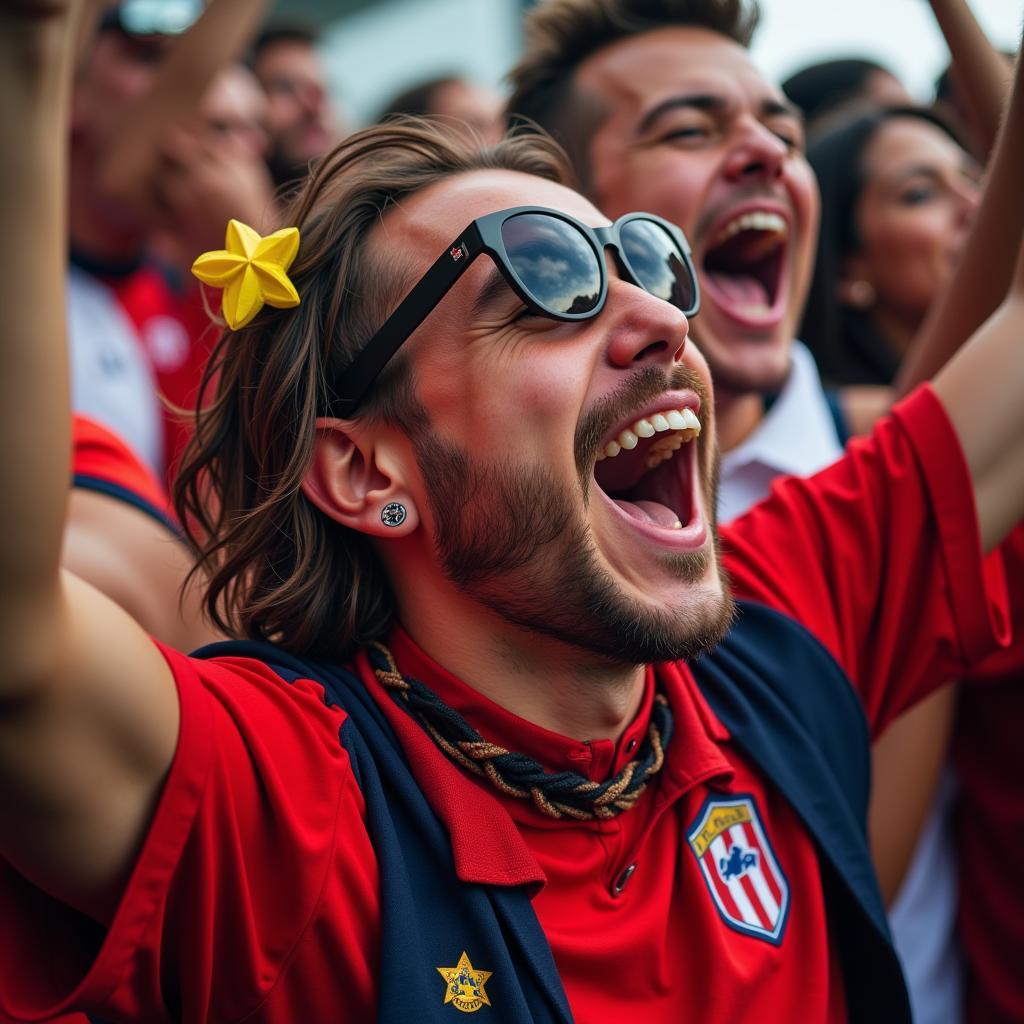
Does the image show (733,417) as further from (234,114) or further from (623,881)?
(234,114)

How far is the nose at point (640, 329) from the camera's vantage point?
Answer: 75.4 inches

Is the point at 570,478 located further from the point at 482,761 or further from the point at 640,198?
the point at 640,198

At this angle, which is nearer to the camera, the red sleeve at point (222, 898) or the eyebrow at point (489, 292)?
the red sleeve at point (222, 898)

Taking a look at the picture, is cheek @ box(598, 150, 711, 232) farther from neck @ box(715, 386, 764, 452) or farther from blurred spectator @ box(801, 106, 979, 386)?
blurred spectator @ box(801, 106, 979, 386)

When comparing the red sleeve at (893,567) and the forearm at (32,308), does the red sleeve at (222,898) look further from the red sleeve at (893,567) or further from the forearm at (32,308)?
the red sleeve at (893,567)

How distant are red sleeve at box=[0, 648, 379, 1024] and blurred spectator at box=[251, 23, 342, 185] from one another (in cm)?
485

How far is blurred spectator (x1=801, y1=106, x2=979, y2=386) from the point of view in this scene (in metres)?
4.20

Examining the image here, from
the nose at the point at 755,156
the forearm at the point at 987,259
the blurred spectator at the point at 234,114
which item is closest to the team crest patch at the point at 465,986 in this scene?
the forearm at the point at 987,259

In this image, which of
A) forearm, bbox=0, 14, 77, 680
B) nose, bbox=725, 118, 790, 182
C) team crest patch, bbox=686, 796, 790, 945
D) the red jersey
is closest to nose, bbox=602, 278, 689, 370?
team crest patch, bbox=686, 796, 790, 945

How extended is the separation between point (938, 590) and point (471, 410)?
0.92 m

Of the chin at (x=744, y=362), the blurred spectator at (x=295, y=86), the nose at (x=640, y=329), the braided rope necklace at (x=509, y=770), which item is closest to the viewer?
the braided rope necklace at (x=509, y=770)

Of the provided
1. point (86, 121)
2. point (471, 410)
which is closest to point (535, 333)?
point (471, 410)

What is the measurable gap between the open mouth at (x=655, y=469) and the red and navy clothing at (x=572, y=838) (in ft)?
0.67

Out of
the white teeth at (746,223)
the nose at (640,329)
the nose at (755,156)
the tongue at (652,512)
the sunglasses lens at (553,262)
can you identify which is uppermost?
the sunglasses lens at (553,262)
